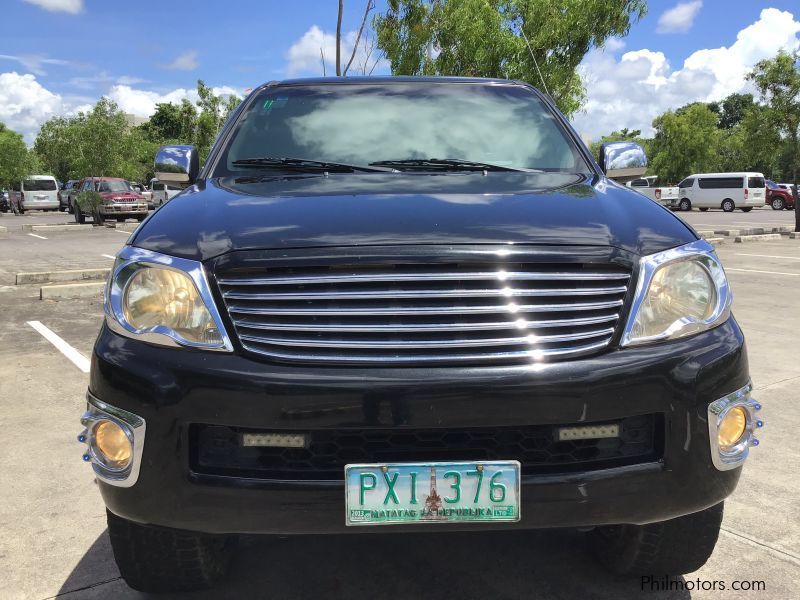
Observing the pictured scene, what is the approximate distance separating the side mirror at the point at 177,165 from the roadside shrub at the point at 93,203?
2237 centimetres

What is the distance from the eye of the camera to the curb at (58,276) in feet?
29.9

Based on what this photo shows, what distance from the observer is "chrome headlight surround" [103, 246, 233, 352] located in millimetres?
1817

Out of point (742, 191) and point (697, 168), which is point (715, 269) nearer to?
point (742, 191)

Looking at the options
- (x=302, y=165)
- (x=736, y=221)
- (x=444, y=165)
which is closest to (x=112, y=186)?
(x=736, y=221)

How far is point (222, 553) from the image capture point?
2.29 meters

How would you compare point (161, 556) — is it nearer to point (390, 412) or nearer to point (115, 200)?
point (390, 412)

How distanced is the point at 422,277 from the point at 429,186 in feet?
2.09

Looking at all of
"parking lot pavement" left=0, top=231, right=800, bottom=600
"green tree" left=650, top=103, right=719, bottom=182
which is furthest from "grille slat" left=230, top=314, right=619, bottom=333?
"green tree" left=650, top=103, right=719, bottom=182

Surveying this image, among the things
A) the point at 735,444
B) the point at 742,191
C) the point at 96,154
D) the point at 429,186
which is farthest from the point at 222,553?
the point at 742,191

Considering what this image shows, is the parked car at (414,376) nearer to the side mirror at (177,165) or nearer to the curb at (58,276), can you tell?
the side mirror at (177,165)

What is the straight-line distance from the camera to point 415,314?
5.89 feet

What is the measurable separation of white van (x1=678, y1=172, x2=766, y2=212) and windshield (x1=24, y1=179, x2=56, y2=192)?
104ft

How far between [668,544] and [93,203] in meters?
24.7

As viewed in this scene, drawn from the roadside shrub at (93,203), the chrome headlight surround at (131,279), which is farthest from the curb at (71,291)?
the roadside shrub at (93,203)
